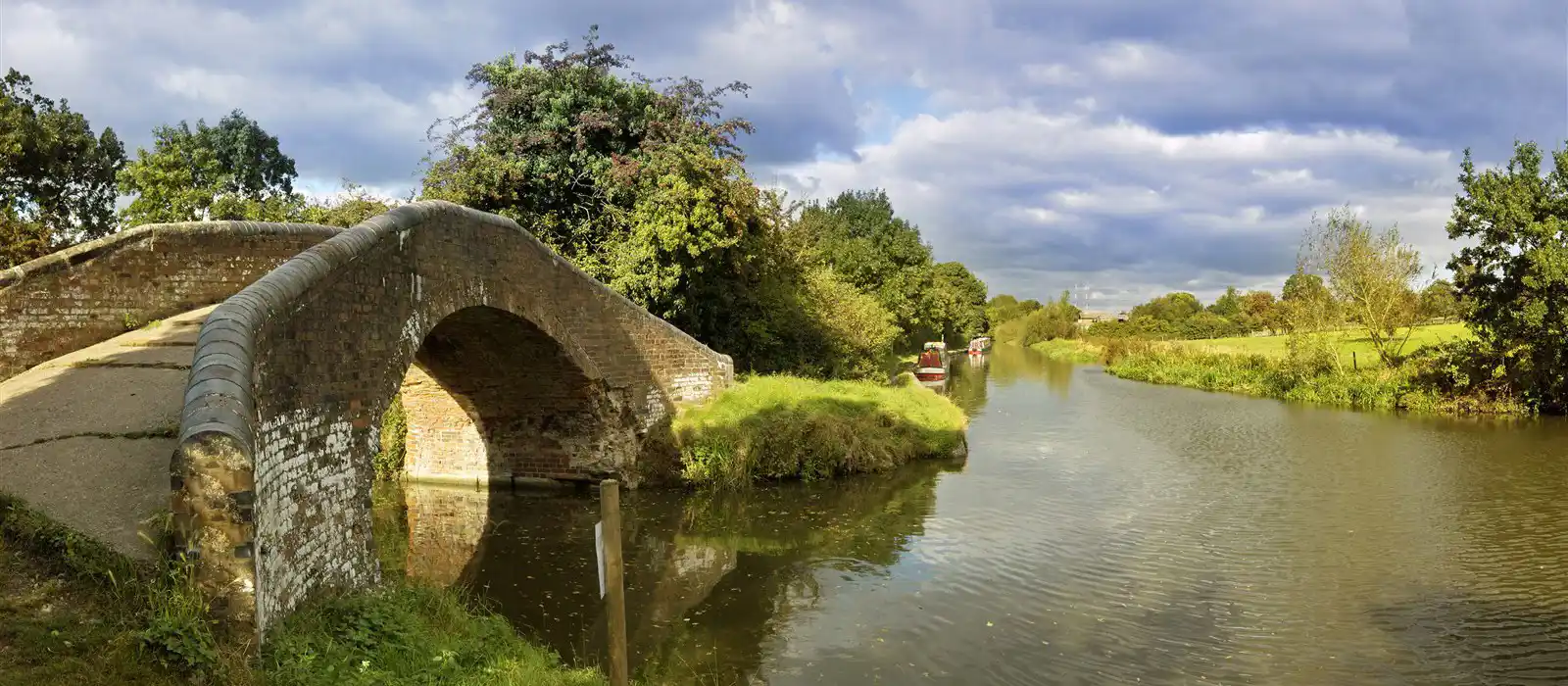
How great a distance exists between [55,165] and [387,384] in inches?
1103

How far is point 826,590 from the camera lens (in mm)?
10031

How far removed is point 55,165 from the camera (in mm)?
28453

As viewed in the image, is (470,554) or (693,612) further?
(470,554)

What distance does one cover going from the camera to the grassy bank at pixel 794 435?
15.0 m

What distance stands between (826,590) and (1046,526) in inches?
167

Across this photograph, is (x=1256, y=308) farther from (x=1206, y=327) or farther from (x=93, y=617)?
(x=93, y=617)

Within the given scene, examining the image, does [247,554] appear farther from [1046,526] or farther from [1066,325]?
[1066,325]

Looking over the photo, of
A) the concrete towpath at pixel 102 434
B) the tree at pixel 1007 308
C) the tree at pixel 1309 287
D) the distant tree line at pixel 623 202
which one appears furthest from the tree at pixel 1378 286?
the tree at pixel 1007 308

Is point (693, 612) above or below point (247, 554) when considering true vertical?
below

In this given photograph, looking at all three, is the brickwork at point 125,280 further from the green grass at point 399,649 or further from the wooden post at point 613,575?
the wooden post at point 613,575

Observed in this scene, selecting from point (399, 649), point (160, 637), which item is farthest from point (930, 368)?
point (160, 637)

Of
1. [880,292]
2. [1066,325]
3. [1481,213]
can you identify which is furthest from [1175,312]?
[1481,213]

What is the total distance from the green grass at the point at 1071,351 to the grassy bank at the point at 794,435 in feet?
133

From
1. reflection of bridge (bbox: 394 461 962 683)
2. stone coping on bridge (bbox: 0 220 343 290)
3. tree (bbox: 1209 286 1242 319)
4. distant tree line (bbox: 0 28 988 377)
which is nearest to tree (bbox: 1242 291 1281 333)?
tree (bbox: 1209 286 1242 319)
